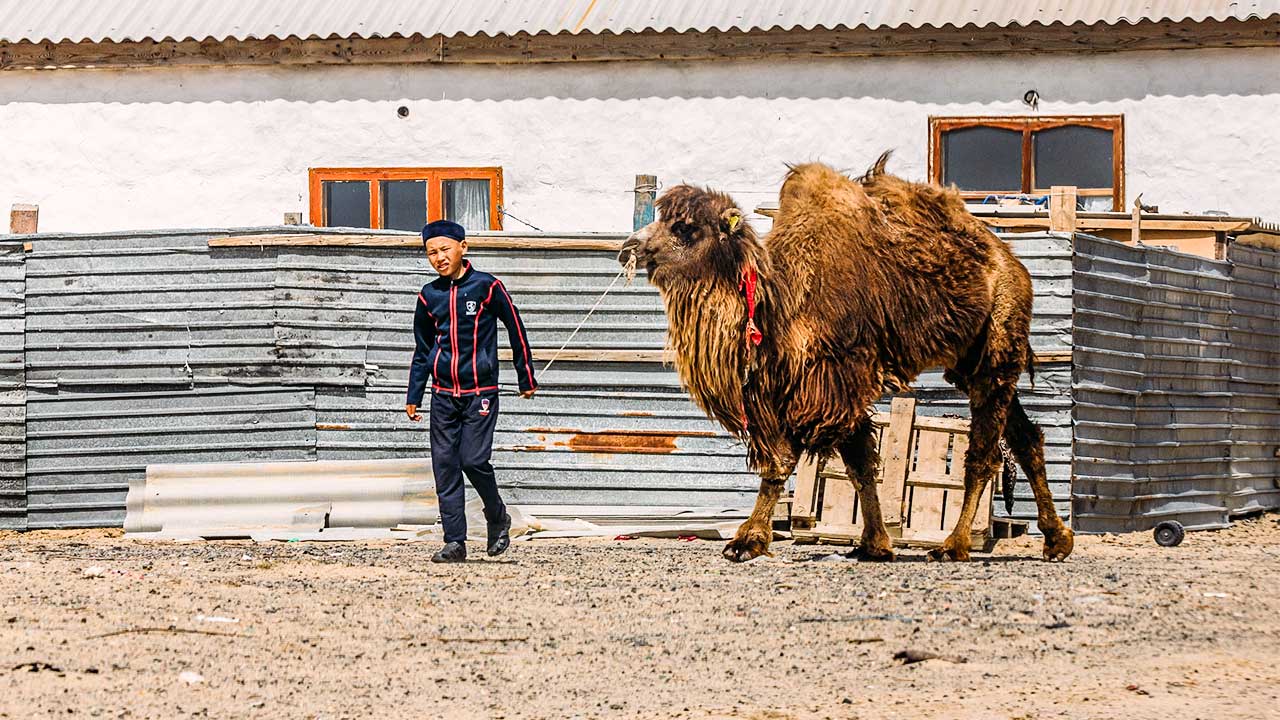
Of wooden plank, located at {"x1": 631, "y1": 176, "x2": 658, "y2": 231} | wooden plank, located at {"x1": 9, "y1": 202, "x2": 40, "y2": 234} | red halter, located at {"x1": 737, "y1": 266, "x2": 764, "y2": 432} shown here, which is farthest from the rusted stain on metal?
wooden plank, located at {"x1": 9, "y1": 202, "x2": 40, "y2": 234}

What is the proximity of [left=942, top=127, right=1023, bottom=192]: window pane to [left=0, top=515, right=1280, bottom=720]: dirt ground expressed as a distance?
18.8 ft

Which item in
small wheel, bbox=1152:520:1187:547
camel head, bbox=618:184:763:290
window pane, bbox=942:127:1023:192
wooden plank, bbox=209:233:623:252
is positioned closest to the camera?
camel head, bbox=618:184:763:290

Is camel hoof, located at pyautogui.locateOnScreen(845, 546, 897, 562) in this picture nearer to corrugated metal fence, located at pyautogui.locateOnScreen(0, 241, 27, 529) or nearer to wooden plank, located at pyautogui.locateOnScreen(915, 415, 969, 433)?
wooden plank, located at pyautogui.locateOnScreen(915, 415, 969, 433)

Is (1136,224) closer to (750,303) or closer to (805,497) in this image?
(805,497)

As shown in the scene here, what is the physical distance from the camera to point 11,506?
12.8 m

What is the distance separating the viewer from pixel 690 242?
9.72 metres

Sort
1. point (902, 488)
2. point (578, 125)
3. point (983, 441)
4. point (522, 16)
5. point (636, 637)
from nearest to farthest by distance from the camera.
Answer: point (636, 637)
point (983, 441)
point (902, 488)
point (578, 125)
point (522, 16)

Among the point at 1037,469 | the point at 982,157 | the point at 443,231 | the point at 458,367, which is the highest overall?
the point at 982,157

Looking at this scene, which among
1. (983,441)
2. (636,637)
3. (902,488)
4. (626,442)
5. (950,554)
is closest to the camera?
(636,637)

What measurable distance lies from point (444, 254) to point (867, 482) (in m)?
2.81

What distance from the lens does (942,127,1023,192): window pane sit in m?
15.3

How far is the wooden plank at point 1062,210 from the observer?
12758 mm

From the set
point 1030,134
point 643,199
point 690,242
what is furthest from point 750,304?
point 1030,134

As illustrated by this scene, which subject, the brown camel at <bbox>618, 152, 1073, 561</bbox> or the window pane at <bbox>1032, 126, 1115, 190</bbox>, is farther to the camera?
the window pane at <bbox>1032, 126, 1115, 190</bbox>
